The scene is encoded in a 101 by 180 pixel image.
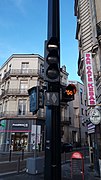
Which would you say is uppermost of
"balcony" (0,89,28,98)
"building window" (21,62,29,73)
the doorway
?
"building window" (21,62,29,73)

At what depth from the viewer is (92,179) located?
7918 millimetres

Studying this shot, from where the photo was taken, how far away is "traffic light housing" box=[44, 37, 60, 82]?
3084mm

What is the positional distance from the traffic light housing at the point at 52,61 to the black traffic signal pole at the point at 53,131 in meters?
0.18

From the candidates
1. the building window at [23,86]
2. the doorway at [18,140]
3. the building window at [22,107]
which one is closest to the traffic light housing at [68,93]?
the doorway at [18,140]

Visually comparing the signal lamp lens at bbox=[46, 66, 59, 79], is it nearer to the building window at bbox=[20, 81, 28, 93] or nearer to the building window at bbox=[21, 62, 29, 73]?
the building window at bbox=[20, 81, 28, 93]

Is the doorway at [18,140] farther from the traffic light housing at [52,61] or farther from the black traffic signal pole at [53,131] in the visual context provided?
the traffic light housing at [52,61]

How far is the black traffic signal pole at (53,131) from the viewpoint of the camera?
2.80 m

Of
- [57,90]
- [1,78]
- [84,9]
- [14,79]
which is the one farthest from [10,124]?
[57,90]

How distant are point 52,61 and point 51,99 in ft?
2.09

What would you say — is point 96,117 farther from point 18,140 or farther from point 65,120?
point 65,120

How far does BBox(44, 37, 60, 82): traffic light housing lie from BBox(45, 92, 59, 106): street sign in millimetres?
245

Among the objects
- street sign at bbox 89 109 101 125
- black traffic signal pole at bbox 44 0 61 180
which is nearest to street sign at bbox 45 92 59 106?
black traffic signal pole at bbox 44 0 61 180

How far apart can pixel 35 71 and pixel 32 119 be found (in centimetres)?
852

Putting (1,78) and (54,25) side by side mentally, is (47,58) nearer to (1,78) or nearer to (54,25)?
(54,25)
